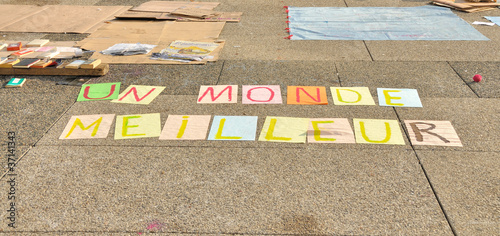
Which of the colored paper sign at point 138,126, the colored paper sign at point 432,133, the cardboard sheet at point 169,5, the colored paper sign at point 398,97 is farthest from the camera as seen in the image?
the cardboard sheet at point 169,5

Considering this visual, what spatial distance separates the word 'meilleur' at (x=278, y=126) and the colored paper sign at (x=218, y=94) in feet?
0.04

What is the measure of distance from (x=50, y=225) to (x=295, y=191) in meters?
1.87

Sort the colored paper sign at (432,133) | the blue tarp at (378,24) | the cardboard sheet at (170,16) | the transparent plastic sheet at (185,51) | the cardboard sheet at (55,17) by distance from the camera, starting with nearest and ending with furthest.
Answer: the colored paper sign at (432,133) → the transparent plastic sheet at (185,51) → the blue tarp at (378,24) → the cardboard sheet at (55,17) → the cardboard sheet at (170,16)

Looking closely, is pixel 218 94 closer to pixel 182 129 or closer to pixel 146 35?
pixel 182 129

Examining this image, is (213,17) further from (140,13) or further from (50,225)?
(50,225)

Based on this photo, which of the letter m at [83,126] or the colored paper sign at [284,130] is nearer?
the colored paper sign at [284,130]

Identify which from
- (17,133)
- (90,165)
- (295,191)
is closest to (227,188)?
(295,191)

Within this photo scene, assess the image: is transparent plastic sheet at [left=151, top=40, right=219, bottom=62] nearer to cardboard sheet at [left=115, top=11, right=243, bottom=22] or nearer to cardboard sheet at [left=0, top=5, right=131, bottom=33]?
cardboard sheet at [left=115, top=11, right=243, bottom=22]

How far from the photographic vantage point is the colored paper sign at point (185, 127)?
430 cm

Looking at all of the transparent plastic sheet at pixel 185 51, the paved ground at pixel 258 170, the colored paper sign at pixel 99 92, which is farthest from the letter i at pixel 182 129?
the transparent plastic sheet at pixel 185 51

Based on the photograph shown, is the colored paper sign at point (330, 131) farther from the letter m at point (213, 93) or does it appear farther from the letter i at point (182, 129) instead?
the letter i at point (182, 129)

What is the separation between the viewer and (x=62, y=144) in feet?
13.8

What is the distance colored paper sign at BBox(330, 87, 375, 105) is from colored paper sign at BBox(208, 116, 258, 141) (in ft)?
3.49

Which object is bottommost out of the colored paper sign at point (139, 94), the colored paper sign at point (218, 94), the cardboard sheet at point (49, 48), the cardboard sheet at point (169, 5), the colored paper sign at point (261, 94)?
the colored paper sign at point (261, 94)
